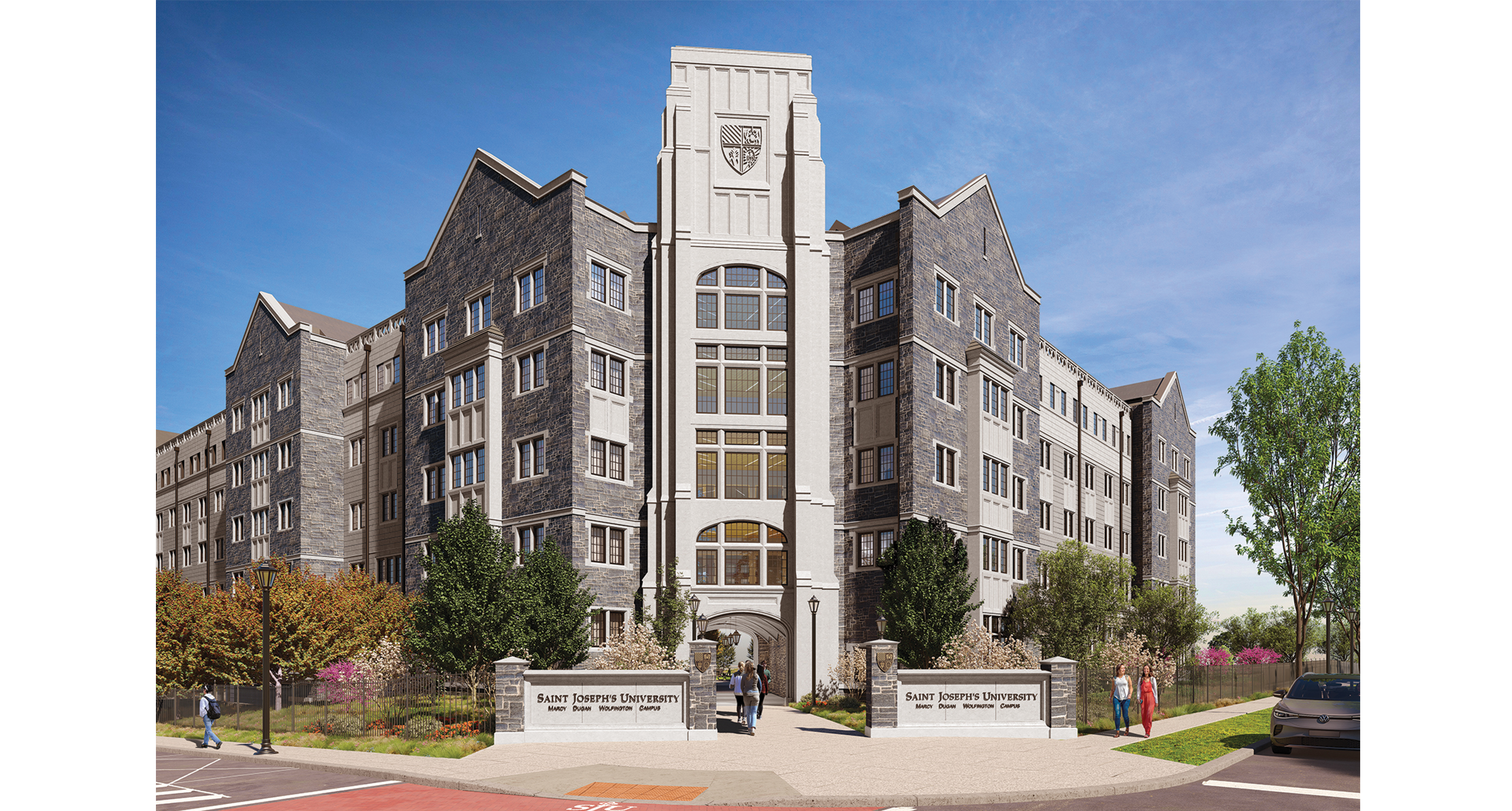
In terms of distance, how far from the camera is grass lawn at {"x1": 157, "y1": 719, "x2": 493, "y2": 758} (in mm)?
20902

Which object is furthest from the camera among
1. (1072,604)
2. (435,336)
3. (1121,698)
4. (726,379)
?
(435,336)

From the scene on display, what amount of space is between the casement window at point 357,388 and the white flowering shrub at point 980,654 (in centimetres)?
3365

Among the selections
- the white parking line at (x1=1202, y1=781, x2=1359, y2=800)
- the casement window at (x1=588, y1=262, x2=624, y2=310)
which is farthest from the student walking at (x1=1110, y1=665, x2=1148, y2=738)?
the casement window at (x1=588, y1=262, x2=624, y2=310)

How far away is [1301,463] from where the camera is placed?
133 feet

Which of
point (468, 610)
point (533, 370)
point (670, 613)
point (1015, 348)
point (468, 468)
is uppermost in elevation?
point (1015, 348)

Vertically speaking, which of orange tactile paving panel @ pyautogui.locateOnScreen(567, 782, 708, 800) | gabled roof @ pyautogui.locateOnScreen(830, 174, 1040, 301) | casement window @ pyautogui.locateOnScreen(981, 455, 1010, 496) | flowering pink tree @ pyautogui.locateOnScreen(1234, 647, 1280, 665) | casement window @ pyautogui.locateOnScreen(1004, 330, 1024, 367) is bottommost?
flowering pink tree @ pyautogui.locateOnScreen(1234, 647, 1280, 665)

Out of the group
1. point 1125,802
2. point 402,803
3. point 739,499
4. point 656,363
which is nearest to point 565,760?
point 402,803

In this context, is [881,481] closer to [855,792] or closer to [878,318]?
[878,318]

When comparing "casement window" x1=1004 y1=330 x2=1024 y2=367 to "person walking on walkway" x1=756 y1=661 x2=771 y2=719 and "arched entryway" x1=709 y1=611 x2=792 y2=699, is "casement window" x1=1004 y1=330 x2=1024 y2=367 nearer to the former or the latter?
"arched entryway" x1=709 y1=611 x2=792 y2=699

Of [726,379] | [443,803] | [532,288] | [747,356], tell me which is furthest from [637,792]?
[532,288]

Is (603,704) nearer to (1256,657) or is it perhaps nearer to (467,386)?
(467,386)

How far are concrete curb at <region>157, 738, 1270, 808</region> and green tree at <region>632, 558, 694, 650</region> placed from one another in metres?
14.2

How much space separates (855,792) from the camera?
49.8 feet

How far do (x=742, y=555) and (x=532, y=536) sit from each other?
8.12 meters
